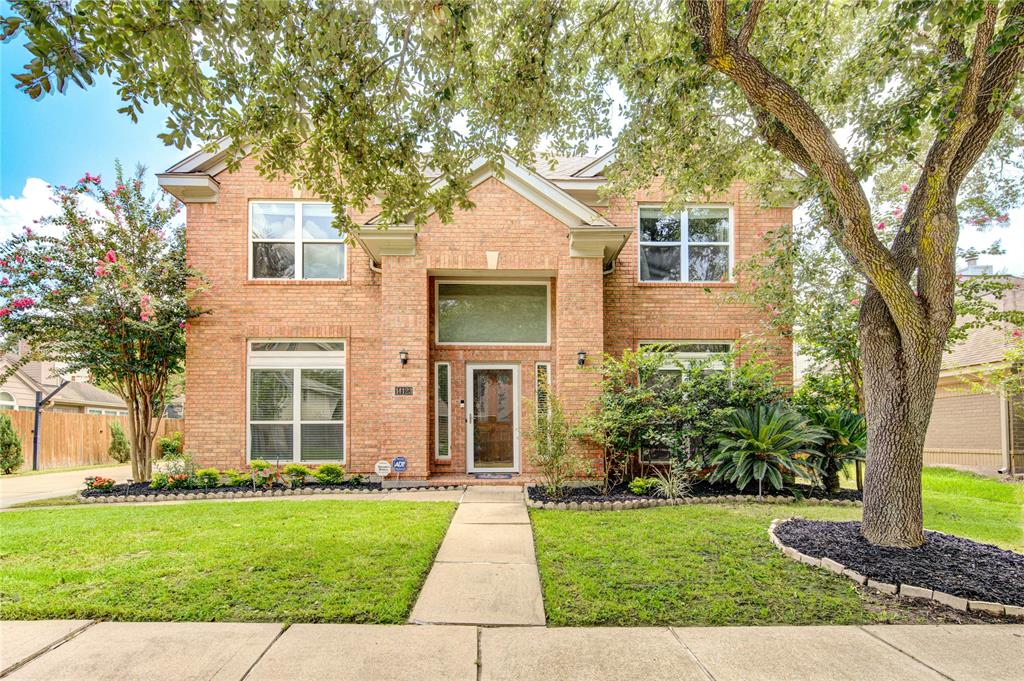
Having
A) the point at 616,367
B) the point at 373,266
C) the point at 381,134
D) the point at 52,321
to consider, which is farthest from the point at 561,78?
the point at 52,321

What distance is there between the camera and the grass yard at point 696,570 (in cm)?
372

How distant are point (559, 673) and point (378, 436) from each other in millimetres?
7078

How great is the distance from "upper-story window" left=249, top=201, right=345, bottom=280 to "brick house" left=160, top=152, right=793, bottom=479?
0.03 metres

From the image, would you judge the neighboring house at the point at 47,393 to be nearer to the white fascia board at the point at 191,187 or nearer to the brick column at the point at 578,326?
the white fascia board at the point at 191,187

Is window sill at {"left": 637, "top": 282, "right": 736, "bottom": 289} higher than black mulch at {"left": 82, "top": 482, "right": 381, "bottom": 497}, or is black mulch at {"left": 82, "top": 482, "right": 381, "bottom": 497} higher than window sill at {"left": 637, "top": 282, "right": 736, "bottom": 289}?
window sill at {"left": 637, "top": 282, "right": 736, "bottom": 289}

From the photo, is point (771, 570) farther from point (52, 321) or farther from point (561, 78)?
point (52, 321)

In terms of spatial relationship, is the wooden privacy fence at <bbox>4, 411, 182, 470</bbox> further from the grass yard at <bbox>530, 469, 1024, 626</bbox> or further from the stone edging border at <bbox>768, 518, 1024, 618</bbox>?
the stone edging border at <bbox>768, 518, 1024, 618</bbox>

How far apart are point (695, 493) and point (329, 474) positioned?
6.07 m

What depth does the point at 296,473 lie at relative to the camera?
29.8ft

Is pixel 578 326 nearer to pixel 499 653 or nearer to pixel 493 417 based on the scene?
pixel 493 417

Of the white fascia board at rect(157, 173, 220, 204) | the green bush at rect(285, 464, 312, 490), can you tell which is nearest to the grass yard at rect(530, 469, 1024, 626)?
the green bush at rect(285, 464, 312, 490)

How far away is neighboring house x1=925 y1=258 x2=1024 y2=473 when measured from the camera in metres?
13.2

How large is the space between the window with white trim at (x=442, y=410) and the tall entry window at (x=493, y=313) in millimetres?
577

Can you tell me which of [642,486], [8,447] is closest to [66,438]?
[8,447]
